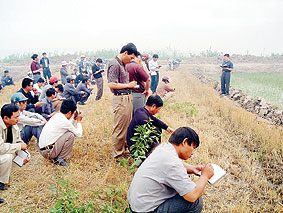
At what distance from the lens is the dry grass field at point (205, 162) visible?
284 cm

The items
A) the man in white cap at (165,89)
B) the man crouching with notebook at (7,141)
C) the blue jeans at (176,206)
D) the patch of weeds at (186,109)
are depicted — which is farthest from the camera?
the man in white cap at (165,89)

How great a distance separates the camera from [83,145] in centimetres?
444

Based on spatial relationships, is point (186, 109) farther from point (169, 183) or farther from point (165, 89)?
point (169, 183)

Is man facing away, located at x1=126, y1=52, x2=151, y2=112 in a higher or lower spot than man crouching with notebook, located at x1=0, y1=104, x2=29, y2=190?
higher

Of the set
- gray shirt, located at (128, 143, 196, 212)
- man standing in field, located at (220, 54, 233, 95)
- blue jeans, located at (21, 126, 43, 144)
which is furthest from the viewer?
man standing in field, located at (220, 54, 233, 95)

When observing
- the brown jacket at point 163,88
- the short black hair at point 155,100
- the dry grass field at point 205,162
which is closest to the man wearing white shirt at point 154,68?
the brown jacket at point 163,88

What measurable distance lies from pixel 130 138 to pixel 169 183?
156 centimetres

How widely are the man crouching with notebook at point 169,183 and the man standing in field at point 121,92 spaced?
163cm

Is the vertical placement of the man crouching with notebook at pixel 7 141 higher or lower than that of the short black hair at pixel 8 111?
lower

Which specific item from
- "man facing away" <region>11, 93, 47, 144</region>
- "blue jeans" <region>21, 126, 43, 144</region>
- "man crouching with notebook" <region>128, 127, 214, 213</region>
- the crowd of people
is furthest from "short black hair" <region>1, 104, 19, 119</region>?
"man crouching with notebook" <region>128, 127, 214, 213</region>

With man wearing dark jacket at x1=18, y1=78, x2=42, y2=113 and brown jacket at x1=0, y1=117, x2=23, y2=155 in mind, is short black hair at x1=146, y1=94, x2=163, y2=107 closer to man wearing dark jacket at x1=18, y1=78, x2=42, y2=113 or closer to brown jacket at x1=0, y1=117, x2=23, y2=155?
brown jacket at x1=0, y1=117, x2=23, y2=155

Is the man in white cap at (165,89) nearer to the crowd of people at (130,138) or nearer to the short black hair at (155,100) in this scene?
the crowd of people at (130,138)

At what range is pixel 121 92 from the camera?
3617 mm

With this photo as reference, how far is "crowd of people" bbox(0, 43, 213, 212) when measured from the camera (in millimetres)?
1960
